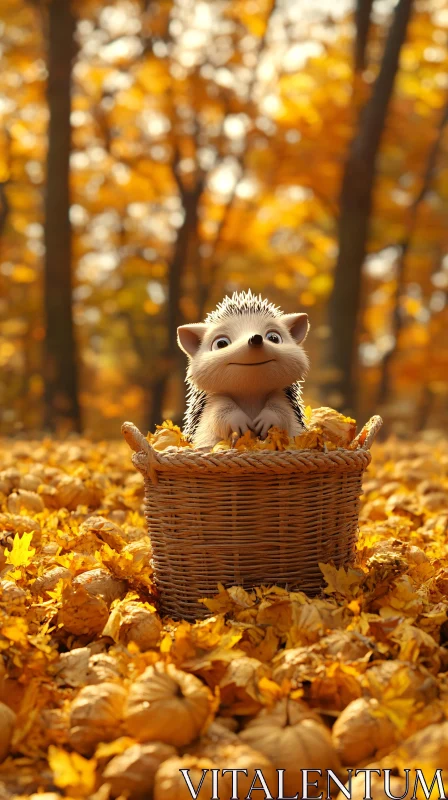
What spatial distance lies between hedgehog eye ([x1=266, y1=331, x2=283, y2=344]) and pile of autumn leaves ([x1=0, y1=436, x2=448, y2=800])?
0.78 metres

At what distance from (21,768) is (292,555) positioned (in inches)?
38.0

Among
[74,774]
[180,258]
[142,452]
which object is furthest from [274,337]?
[180,258]

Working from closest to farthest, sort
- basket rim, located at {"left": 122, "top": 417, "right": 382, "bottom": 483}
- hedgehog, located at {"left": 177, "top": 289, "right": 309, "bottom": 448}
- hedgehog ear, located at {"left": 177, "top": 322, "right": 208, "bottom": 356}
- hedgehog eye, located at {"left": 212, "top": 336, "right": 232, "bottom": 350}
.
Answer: basket rim, located at {"left": 122, "top": 417, "right": 382, "bottom": 483} → hedgehog, located at {"left": 177, "top": 289, "right": 309, "bottom": 448} → hedgehog eye, located at {"left": 212, "top": 336, "right": 232, "bottom": 350} → hedgehog ear, located at {"left": 177, "top": 322, "right": 208, "bottom": 356}

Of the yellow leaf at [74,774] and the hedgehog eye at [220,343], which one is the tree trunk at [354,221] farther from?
the yellow leaf at [74,774]

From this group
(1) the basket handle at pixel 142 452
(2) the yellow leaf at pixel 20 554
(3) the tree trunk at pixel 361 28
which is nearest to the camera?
(1) the basket handle at pixel 142 452

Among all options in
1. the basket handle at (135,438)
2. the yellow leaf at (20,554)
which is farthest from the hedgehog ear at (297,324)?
the yellow leaf at (20,554)

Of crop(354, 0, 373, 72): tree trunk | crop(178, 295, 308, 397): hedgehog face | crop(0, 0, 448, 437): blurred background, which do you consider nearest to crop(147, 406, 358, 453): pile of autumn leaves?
crop(178, 295, 308, 397): hedgehog face

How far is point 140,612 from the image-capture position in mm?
2115

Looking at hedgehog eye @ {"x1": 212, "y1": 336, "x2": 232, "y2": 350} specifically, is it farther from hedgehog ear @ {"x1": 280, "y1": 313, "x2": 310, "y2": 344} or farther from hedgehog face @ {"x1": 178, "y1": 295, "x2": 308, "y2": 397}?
hedgehog ear @ {"x1": 280, "y1": 313, "x2": 310, "y2": 344}

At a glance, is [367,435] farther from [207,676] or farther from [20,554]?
[20,554]

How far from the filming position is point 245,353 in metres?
2.51

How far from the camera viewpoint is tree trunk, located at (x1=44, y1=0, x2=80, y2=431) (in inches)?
327

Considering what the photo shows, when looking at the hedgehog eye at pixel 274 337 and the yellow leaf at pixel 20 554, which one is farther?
the hedgehog eye at pixel 274 337

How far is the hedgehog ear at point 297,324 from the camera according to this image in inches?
114
